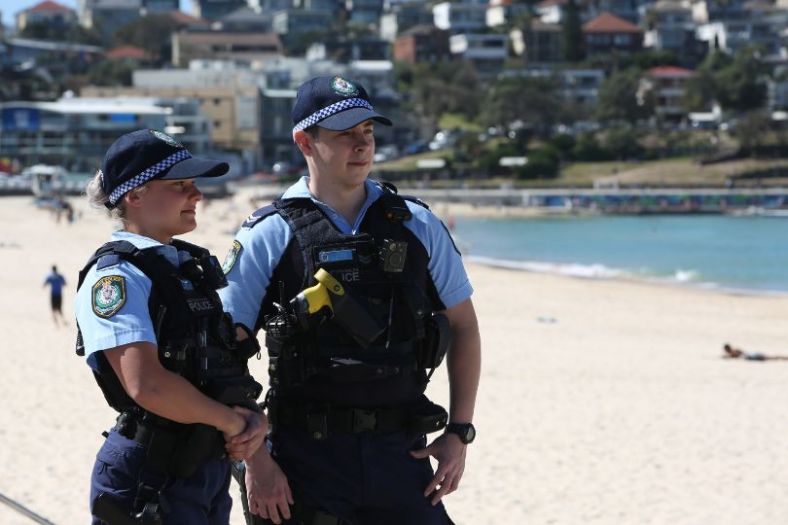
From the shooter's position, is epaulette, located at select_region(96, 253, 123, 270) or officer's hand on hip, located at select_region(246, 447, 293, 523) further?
officer's hand on hip, located at select_region(246, 447, 293, 523)

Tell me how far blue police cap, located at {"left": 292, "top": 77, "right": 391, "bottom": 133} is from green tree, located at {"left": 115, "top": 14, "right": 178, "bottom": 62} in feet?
453

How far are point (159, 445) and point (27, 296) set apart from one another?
2017cm

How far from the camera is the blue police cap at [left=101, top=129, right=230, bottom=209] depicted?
3.53m

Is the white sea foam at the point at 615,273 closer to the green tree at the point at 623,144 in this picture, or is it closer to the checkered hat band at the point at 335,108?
the checkered hat band at the point at 335,108

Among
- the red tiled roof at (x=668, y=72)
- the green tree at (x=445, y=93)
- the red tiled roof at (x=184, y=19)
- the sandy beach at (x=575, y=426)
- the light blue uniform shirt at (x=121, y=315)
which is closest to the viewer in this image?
the light blue uniform shirt at (x=121, y=315)

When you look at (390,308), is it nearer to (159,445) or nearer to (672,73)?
(159,445)

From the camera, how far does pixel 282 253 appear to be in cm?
382

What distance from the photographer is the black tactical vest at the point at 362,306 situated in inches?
148

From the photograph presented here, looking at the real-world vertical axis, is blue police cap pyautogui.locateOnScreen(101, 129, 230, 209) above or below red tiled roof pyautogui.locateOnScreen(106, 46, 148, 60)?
above

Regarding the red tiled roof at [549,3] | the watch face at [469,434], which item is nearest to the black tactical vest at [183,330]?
the watch face at [469,434]

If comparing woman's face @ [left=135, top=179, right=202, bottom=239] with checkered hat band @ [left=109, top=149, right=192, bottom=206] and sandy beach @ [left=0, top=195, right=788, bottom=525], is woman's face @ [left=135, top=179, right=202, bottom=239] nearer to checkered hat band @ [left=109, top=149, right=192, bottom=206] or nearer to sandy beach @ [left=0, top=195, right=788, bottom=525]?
checkered hat band @ [left=109, top=149, right=192, bottom=206]

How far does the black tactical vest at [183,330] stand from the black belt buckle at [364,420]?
364mm

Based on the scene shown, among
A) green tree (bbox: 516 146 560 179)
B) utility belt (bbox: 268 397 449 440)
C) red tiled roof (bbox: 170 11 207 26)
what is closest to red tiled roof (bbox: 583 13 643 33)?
green tree (bbox: 516 146 560 179)

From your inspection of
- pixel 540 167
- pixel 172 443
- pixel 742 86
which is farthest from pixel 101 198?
pixel 742 86
